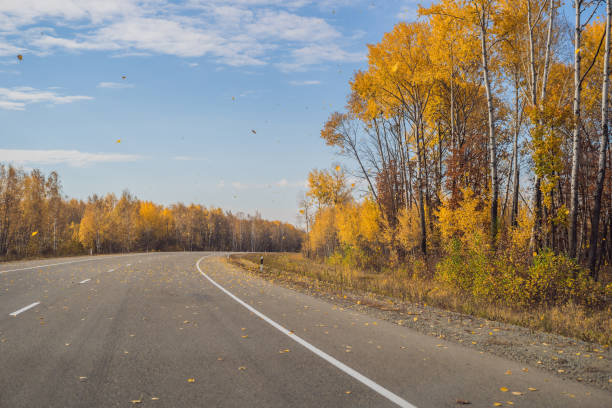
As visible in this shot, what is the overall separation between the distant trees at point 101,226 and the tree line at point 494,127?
111ft

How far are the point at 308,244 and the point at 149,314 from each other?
57189 mm

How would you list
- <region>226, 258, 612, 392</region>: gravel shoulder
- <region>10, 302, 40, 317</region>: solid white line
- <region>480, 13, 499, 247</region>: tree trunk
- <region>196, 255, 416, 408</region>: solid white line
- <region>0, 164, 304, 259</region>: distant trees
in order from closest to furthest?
<region>196, 255, 416, 408</region>: solid white line
<region>226, 258, 612, 392</region>: gravel shoulder
<region>10, 302, 40, 317</region>: solid white line
<region>480, 13, 499, 247</region>: tree trunk
<region>0, 164, 304, 259</region>: distant trees

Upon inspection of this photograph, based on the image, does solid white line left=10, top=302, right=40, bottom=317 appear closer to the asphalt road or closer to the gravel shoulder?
the asphalt road

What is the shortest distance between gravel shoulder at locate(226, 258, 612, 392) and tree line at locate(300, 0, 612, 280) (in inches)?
175

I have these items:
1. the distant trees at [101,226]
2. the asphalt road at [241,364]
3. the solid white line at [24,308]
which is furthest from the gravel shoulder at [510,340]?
the distant trees at [101,226]

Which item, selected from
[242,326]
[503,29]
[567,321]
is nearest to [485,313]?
[567,321]

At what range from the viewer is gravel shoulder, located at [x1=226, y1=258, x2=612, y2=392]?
233 inches

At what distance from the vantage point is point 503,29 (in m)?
18.1

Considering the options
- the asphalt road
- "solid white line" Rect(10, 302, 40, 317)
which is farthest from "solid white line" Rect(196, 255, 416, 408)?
"solid white line" Rect(10, 302, 40, 317)

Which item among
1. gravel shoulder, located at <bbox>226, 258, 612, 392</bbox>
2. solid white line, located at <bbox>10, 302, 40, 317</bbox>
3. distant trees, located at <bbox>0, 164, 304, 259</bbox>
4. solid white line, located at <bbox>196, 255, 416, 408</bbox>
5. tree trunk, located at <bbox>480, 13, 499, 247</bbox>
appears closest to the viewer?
solid white line, located at <bbox>196, 255, 416, 408</bbox>

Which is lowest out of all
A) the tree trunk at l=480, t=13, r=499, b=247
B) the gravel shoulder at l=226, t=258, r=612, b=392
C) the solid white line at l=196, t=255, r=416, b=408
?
the gravel shoulder at l=226, t=258, r=612, b=392

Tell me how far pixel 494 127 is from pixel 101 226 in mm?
76837

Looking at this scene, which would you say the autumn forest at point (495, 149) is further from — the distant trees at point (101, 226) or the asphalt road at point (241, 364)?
the distant trees at point (101, 226)

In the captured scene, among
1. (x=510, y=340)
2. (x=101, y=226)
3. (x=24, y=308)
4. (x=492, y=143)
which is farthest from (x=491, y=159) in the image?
(x=101, y=226)
